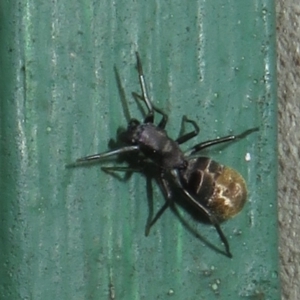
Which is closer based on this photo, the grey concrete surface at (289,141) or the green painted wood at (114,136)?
the green painted wood at (114,136)

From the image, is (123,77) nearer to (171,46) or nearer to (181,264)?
(171,46)

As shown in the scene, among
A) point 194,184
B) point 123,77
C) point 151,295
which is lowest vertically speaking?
point 151,295

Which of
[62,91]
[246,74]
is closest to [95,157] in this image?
[62,91]

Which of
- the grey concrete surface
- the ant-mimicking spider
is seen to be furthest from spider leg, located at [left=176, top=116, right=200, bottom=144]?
the grey concrete surface

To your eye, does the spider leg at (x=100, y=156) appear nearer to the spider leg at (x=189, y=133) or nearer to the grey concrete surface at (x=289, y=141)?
the spider leg at (x=189, y=133)

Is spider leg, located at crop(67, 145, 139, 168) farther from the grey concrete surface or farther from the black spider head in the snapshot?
the grey concrete surface

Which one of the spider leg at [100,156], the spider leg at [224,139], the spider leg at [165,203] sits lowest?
the spider leg at [165,203]

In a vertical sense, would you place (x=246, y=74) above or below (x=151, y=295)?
above

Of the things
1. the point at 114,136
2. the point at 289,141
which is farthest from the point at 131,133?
the point at 289,141

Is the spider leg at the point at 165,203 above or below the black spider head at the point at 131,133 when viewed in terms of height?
below

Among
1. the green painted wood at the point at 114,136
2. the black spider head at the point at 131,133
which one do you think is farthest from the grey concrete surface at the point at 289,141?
the black spider head at the point at 131,133
